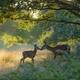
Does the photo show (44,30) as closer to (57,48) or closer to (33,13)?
(57,48)

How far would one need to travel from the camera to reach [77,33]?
14258 mm

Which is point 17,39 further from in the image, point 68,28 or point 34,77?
point 34,77

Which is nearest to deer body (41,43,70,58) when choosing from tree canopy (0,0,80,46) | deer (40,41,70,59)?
deer (40,41,70,59)

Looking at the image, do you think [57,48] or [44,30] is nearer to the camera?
[44,30]

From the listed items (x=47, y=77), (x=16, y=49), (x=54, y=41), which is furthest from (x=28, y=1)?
(x=16, y=49)

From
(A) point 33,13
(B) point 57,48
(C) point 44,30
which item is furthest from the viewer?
(B) point 57,48

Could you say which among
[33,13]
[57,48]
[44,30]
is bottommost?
[57,48]

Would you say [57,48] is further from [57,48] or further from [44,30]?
[44,30]

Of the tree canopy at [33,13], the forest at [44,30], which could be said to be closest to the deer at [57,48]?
the forest at [44,30]

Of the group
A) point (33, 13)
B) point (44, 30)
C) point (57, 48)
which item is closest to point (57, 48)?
Result: point (57, 48)

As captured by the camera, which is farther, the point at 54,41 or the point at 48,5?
the point at 54,41

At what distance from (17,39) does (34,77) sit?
5.82 metres

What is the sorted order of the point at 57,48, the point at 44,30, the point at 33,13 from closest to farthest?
1. the point at 33,13
2. the point at 44,30
3. the point at 57,48

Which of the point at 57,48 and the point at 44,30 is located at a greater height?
the point at 44,30
